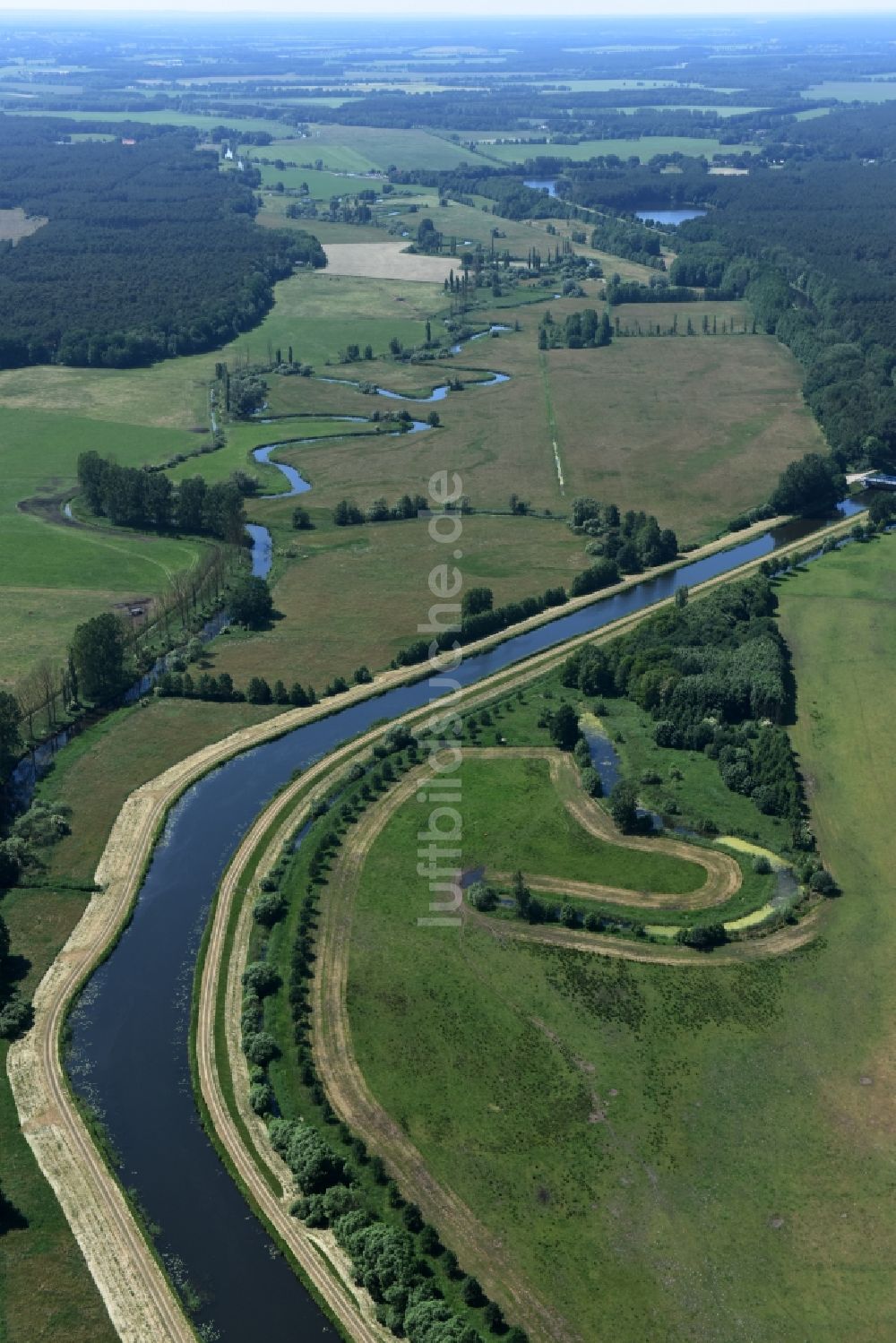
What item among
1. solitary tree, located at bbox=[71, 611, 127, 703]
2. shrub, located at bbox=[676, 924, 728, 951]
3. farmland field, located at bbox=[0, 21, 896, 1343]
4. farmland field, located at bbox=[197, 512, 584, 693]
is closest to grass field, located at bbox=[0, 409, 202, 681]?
farmland field, located at bbox=[0, 21, 896, 1343]

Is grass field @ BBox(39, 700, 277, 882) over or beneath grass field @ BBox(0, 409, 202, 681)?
beneath

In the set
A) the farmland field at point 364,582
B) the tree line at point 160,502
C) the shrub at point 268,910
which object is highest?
the tree line at point 160,502

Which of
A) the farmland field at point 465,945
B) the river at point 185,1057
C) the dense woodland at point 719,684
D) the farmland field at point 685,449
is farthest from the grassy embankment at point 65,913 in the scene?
the farmland field at point 685,449

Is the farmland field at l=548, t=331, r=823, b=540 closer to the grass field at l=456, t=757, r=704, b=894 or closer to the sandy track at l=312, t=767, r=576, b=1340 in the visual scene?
the grass field at l=456, t=757, r=704, b=894

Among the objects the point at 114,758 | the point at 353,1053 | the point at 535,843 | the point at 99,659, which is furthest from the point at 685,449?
the point at 353,1053

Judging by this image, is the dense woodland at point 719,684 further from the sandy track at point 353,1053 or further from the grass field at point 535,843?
the grass field at point 535,843

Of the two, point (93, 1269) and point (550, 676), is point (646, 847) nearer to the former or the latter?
point (550, 676)
